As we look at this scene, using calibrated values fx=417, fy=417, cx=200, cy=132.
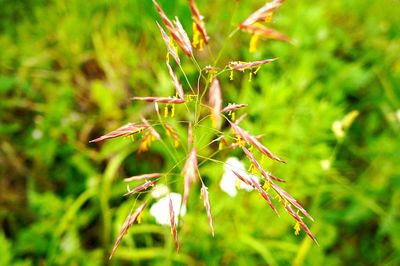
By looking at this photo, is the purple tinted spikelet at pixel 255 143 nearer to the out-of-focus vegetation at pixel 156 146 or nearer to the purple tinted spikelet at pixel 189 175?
the purple tinted spikelet at pixel 189 175

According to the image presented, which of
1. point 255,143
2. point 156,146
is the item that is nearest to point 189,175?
point 255,143

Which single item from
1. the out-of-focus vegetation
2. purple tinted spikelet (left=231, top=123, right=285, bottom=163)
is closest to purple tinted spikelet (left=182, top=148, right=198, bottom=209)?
purple tinted spikelet (left=231, top=123, right=285, bottom=163)

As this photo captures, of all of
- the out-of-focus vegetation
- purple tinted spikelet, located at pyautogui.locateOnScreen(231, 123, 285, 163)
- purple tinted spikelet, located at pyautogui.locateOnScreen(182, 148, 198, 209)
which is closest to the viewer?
purple tinted spikelet, located at pyautogui.locateOnScreen(182, 148, 198, 209)

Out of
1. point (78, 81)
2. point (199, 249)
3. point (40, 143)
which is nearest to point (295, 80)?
point (199, 249)

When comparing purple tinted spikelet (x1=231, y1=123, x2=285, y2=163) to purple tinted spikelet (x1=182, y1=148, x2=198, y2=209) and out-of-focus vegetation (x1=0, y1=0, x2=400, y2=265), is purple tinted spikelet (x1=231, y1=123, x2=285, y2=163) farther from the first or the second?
out-of-focus vegetation (x1=0, y1=0, x2=400, y2=265)

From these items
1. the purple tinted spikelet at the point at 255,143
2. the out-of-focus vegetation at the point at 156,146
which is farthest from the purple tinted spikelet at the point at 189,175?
the out-of-focus vegetation at the point at 156,146

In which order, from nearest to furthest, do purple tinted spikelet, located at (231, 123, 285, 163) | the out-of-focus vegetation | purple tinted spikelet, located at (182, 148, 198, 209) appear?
purple tinted spikelet, located at (182, 148, 198, 209) → purple tinted spikelet, located at (231, 123, 285, 163) → the out-of-focus vegetation

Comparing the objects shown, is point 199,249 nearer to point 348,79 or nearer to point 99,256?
point 99,256

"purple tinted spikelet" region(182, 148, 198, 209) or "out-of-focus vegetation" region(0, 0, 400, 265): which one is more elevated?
"purple tinted spikelet" region(182, 148, 198, 209)

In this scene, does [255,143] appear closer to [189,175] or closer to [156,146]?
[189,175]
